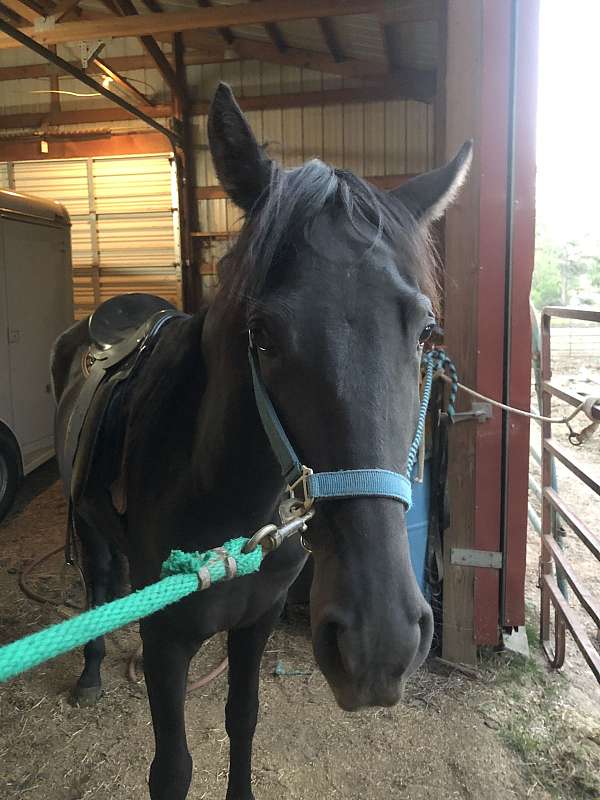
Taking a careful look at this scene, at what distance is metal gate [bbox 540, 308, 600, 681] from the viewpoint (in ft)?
7.39

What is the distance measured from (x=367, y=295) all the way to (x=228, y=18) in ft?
19.4

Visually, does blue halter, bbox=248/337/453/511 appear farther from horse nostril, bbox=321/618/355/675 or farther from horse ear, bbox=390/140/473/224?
horse ear, bbox=390/140/473/224

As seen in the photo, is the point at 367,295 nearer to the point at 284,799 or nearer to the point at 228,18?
the point at 284,799

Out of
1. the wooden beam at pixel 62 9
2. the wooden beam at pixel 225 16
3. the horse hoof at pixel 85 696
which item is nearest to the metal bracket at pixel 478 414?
the horse hoof at pixel 85 696

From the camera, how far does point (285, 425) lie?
3.14 ft

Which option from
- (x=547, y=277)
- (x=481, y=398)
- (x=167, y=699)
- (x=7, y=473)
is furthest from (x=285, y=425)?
(x=547, y=277)

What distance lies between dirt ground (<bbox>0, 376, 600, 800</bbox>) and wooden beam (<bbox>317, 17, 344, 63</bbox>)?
24.6 ft

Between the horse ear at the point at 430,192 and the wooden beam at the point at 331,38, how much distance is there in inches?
281

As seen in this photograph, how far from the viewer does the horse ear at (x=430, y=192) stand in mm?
1284

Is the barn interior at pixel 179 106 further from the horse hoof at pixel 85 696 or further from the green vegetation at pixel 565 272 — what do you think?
the green vegetation at pixel 565 272

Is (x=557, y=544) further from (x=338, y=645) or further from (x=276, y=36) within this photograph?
(x=276, y=36)

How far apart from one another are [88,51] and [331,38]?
3377 millimetres

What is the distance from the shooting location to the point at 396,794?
1.95 m

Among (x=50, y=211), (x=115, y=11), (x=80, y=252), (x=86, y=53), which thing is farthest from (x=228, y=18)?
(x=80, y=252)
